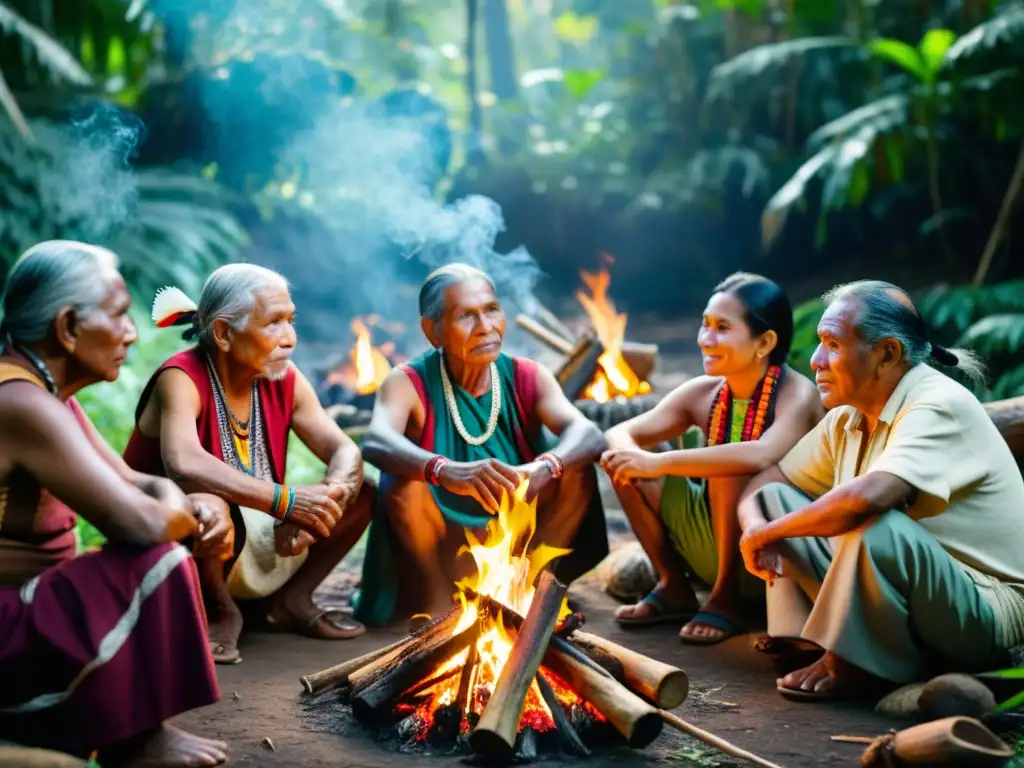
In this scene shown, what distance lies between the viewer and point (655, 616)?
504 centimetres

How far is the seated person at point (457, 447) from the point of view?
4.83 metres

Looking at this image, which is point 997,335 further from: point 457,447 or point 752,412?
point 457,447

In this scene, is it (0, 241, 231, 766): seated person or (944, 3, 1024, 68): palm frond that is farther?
(944, 3, 1024, 68): palm frond

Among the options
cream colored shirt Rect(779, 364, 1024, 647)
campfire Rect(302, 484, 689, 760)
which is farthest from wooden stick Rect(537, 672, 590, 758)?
cream colored shirt Rect(779, 364, 1024, 647)

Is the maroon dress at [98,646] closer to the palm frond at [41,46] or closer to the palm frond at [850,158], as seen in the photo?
the palm frond at [850,158]

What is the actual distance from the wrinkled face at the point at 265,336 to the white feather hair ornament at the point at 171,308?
0.84 ft

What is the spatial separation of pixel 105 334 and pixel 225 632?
1.75 m

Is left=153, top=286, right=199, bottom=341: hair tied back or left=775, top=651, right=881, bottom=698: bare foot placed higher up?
left=153, top=286, right=199, bottom=341: hair tied back

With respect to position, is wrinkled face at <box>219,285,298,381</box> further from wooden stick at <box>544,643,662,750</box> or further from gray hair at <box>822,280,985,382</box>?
gray hair at <box>822,280,985,382</box>

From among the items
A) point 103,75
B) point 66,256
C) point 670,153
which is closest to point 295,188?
point 103,75

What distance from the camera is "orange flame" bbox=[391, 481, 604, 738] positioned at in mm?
3561

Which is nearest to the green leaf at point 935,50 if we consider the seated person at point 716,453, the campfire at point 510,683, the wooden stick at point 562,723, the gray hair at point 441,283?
the seated person at point 716,453

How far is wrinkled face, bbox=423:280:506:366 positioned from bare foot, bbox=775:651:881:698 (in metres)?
1.90

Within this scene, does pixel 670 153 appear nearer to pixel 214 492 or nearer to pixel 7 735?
pixel 214 492
